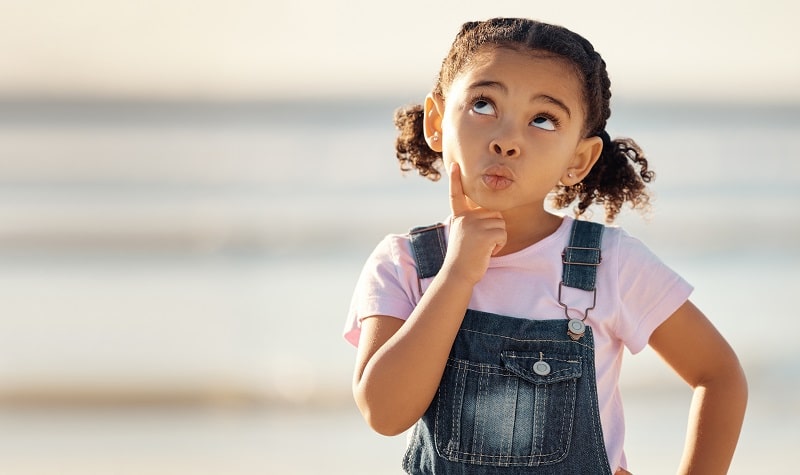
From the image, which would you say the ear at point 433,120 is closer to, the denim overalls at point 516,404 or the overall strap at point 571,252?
the overall strap at point 571,252

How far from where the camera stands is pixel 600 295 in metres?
1.57

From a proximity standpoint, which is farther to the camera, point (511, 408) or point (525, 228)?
point (525, 228)

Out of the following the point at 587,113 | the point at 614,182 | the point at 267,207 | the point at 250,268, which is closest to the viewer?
the point at 587,113

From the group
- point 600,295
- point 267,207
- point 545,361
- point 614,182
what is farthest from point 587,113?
point 267,207

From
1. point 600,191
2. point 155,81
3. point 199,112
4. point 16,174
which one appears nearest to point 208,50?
point 155,81

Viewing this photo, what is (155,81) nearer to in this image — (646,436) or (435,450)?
(646,436)

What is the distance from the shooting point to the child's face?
1.54m

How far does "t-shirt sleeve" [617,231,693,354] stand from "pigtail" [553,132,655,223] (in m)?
0.23

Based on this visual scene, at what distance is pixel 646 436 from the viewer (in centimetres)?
344

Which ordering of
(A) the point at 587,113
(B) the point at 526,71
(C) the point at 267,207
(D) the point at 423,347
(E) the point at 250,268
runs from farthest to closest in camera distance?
(C) the point at 267,207, (E) the point at 250,268, (A) the point at 587,113, (B) the point at 526,71, (D) the point at 423,347

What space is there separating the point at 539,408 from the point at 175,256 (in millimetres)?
3900

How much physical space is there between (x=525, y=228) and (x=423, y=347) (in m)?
0.31

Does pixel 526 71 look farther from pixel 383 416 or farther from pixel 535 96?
pixel 383 416

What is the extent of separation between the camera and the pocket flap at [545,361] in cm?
151
